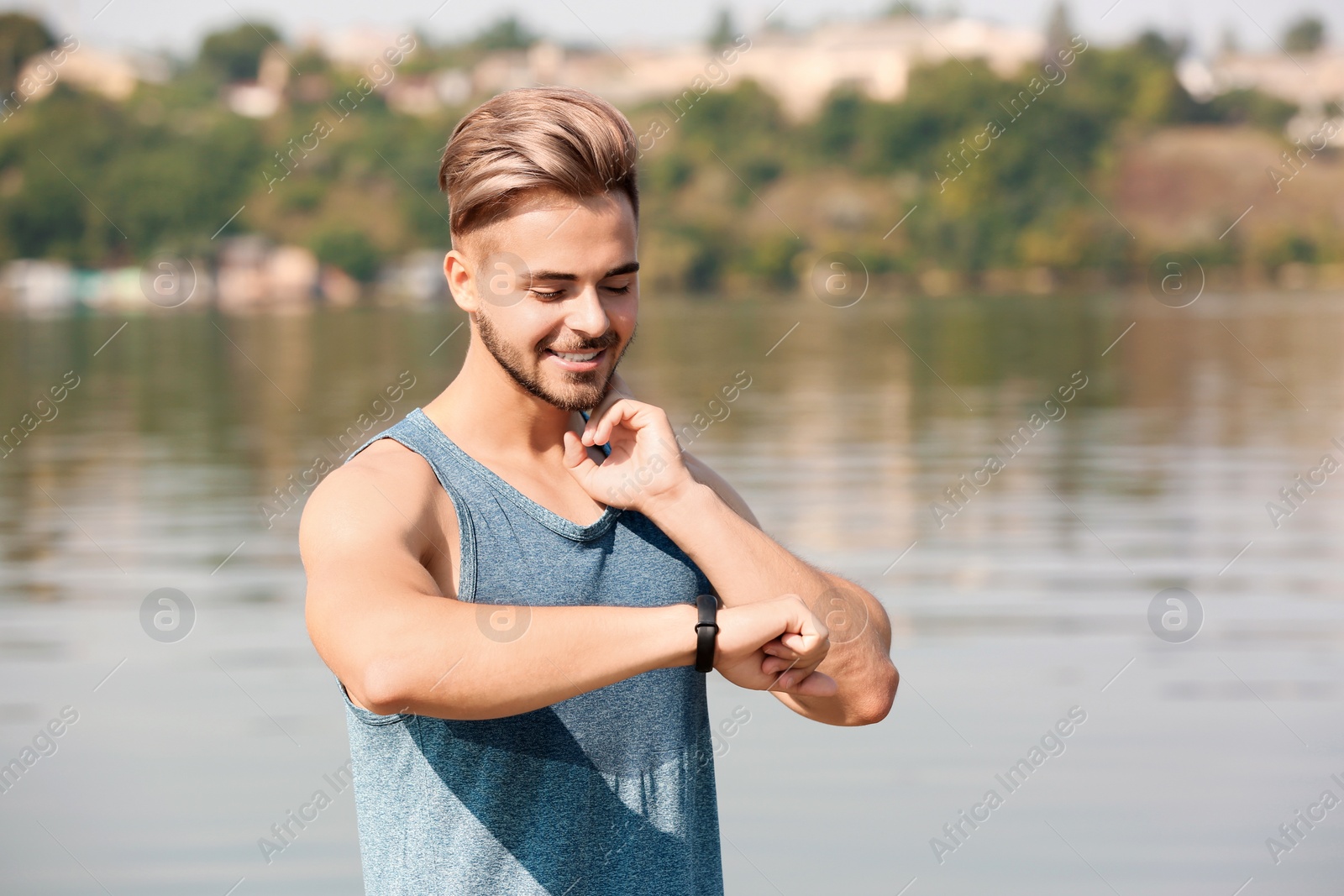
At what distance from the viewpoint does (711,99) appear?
14962cm

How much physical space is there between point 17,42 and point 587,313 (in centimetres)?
18517

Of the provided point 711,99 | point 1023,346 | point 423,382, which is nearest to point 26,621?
point 423,382

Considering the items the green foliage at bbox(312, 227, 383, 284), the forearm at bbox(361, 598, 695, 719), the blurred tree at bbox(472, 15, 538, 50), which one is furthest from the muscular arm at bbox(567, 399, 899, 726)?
the blurred tree at bbox(472, 15, 538, 50)

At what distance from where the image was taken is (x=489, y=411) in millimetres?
2777

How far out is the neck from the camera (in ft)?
9.02

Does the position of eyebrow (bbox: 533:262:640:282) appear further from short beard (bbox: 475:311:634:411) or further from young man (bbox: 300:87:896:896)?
short beard (bbox: 475:311:634:411)

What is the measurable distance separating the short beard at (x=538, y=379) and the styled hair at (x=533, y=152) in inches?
7.2

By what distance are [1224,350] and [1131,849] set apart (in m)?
49.2

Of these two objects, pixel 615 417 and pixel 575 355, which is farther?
pixel 615 417

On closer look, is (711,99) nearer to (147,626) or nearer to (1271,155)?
(1271,155)

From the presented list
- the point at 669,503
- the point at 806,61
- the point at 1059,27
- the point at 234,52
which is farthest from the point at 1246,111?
the point at 669,503

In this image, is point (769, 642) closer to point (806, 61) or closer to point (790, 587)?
point (790, 587)

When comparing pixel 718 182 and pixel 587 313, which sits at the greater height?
pixel 718 182

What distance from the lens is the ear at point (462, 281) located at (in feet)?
9.11
